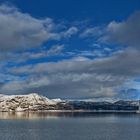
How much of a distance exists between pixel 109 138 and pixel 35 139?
19.7 meters

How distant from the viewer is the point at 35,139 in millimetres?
102938

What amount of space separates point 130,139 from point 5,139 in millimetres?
32815

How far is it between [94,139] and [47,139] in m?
12.3

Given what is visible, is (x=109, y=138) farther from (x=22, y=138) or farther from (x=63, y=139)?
(x=22, y=138)

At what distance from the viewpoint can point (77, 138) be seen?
106 m

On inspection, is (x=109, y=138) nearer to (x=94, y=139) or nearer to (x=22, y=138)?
(x=94, y=139)

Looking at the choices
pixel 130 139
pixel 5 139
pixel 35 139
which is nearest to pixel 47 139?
pixel 35 139

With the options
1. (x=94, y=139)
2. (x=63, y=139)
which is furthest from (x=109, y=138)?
(x=63, y=139)

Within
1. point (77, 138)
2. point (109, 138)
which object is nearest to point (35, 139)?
point (77, 138)

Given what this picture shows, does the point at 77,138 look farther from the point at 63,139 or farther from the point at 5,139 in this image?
the point at 5,139

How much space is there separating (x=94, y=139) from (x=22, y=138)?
19215 millimetres

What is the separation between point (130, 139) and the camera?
4124 inches

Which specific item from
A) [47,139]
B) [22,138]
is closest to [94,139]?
[47,139]

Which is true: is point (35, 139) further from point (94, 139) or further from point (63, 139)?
point (94, 139)
